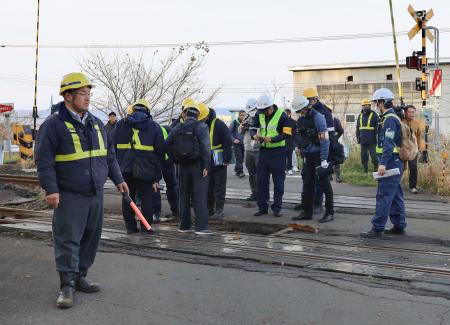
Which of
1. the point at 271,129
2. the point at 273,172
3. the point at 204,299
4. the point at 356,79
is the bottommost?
the point at 204,299

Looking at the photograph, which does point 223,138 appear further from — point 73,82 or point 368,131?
point 368,131

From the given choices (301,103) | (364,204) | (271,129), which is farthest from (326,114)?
(364,204)

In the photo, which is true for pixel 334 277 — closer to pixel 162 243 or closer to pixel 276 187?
pixel 162 243

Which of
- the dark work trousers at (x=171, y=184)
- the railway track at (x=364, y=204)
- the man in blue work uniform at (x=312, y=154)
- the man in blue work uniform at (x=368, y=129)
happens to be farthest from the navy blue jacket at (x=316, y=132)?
the man in blue work uniform at (x=368, y=129)

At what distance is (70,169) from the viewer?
5.21m

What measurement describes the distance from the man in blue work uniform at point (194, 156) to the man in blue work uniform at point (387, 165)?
2.33 meters

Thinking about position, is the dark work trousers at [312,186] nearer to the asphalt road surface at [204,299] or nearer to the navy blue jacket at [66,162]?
the asphalt road surface at [204,299]

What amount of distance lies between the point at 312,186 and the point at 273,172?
0.74 meters

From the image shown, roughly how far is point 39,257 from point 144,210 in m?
2.03

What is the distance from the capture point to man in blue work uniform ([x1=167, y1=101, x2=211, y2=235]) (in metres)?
8.32

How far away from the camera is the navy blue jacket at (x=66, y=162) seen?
5074 mm

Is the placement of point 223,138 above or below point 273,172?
above

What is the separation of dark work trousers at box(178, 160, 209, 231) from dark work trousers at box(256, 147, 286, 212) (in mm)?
1441

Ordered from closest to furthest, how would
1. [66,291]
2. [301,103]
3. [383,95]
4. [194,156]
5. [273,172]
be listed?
[66,291] → [383,95] → [194,156] → [301,103] → [273,172]
